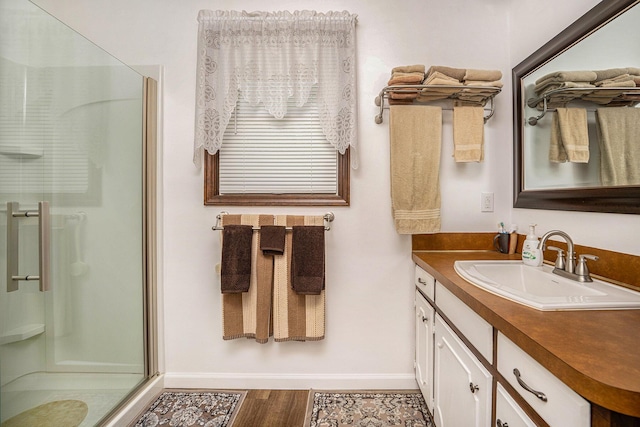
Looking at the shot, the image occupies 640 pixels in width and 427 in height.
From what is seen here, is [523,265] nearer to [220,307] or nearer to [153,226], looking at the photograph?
[220,307]

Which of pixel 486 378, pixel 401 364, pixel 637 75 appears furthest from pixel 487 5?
pixel 401 364

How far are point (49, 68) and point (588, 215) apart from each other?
234 cm

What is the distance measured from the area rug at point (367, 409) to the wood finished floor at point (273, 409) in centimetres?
5

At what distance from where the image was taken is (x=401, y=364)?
1788 millimetres

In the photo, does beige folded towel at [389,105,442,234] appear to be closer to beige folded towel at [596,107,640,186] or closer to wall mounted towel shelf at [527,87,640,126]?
wall mounted towel shelf at [527,87,640,126]

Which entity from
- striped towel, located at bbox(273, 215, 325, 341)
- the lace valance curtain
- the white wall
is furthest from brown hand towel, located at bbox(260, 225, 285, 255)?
the lace valance curtain

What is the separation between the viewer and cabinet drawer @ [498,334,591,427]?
56 centimetres

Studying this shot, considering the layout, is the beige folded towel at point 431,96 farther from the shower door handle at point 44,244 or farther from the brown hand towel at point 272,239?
the shower door handle at point 44,244

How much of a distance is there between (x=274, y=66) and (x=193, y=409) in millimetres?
2000

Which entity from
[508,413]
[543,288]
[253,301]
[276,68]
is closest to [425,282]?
[543,288]

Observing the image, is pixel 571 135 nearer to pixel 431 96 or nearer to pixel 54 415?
pixel 431 96

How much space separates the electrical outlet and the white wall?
1.4 inches

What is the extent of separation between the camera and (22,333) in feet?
3.73

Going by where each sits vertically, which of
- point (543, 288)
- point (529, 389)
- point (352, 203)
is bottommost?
point (529, 389)
